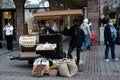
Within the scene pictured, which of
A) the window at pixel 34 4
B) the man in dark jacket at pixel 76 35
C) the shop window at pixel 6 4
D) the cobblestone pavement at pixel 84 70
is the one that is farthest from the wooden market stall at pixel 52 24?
the shop window at pixel 6 4

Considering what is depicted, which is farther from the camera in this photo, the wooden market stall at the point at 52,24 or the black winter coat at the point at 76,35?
the black winter coat at the point at 76,35

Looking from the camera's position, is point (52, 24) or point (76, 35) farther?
point (52, 24)

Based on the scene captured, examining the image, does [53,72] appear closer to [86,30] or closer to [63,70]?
[63,70]

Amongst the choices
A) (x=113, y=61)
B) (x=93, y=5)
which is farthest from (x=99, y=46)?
(x=113, y=61)

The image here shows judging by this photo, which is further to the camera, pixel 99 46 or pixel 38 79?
pixel 99 46

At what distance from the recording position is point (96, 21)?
21797 millimetres

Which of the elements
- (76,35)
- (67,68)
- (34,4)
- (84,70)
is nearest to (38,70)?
(67,68)

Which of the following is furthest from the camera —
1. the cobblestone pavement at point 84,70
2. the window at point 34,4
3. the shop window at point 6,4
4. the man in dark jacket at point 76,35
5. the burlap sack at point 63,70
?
the shop window at point 6,4

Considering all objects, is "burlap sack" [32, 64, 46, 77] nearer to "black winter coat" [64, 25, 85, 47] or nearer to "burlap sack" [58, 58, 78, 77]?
"burlap sack" [58, 58, 78, 77]

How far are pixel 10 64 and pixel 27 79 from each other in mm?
3265

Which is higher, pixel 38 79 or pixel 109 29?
pixel 109 29

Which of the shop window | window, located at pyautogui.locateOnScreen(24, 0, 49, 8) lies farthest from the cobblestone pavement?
the shop window

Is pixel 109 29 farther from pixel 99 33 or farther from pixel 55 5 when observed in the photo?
pixel 55 5

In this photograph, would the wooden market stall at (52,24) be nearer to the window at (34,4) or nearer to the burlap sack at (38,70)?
the burlap sack at (38,70)
